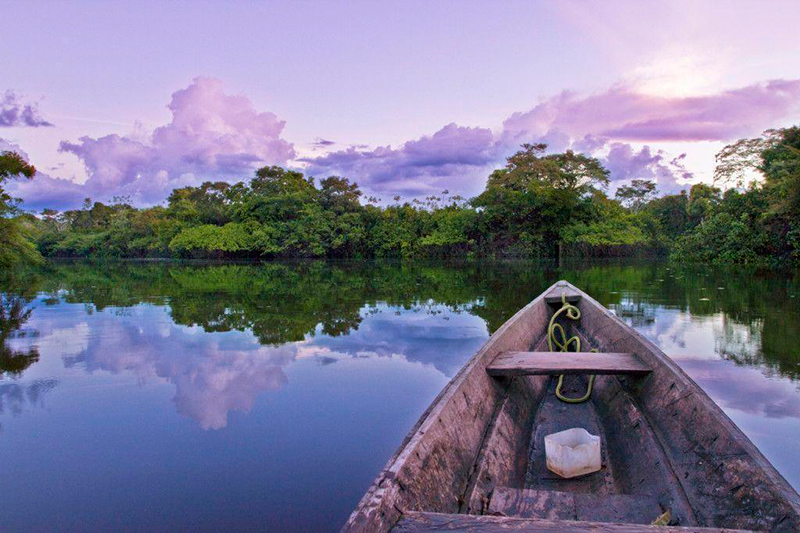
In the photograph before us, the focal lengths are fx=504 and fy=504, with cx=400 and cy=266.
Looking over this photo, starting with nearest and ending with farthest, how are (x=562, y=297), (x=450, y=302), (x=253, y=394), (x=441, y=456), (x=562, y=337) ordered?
(x=441, y=456) → (x=253, y=394) → (x=562, y=337) → (x=562, y=297) → (x=450, y=302)

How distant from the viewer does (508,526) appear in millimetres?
1223

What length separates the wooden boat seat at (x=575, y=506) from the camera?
1.77 metres

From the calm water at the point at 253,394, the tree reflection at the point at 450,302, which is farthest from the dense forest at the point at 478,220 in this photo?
the calm water at the point at 253,394

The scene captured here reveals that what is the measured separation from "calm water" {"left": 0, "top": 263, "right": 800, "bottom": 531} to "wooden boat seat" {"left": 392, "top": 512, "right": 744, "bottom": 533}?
0.98 m

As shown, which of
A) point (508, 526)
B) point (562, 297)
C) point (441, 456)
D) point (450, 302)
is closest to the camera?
point (508, 526)

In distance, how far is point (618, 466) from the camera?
2277 millimetres

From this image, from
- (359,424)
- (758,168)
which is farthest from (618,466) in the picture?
(758,168)

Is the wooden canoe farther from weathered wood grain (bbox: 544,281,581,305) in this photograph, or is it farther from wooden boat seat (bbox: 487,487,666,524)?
weathered wood grain (bbox: 544,281,581,305)

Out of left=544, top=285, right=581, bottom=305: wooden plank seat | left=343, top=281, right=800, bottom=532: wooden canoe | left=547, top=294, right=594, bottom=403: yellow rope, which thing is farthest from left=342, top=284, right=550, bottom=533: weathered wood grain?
left=544, top=285, right=581, bottom=305: wooden plank seat

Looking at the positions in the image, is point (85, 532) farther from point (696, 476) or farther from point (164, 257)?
point (164, 257)

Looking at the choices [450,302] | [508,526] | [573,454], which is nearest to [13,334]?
[450,302]

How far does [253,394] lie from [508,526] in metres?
2.94

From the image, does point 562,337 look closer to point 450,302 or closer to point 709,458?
point 709,458

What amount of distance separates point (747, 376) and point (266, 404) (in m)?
3.78
